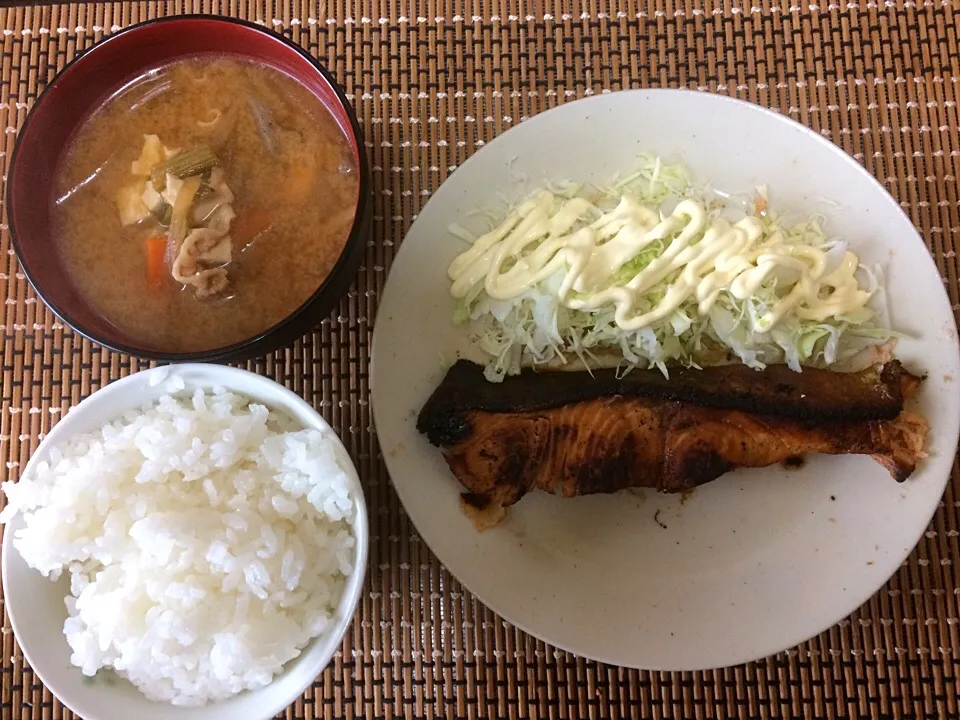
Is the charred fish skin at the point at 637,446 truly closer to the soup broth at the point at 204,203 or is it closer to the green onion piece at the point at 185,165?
the soup broth at the point at 204,203

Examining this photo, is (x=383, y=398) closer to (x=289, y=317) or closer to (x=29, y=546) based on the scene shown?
(x=289, y=317)

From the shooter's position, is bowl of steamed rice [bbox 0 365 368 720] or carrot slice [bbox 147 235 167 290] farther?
carrot slice [bbox 147 235 167 290]

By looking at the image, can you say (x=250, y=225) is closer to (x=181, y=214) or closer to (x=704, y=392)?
(x=181, y=214)

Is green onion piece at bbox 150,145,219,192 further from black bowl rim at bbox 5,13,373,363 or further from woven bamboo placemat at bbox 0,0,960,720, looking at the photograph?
woven bamboo placemat at bbox 0,0,960,720

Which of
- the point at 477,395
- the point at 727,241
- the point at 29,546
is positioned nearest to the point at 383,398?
the point at 477,395

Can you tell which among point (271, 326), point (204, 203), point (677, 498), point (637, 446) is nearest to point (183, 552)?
point (271, 326)

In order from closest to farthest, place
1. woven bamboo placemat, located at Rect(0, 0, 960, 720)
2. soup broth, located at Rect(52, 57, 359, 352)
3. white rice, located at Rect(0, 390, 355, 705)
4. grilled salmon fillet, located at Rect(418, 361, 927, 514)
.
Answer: white rice, located at Rect(0, 390, 355, 705), soup broth, located at Rect(52, 57, 359, 352), grilled salmon fillet, located at Rect(418, 361, 927, 514), woven bamboo placemat, located at Rect(0, 0, 960, 720)

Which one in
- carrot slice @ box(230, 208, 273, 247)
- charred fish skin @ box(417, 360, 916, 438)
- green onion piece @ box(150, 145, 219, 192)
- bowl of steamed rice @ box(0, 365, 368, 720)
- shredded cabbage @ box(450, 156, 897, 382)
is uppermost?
green onion piece @ box(150, 145, 219, 192)

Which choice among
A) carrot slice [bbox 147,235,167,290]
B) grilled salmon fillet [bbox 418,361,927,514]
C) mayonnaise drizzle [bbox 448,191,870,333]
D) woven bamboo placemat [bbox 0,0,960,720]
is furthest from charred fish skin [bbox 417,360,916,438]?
carrot slice [bbox 147,235,167,290]

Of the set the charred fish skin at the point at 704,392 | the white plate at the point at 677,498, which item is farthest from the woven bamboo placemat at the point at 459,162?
the charred fish skin at the point at 704,392
